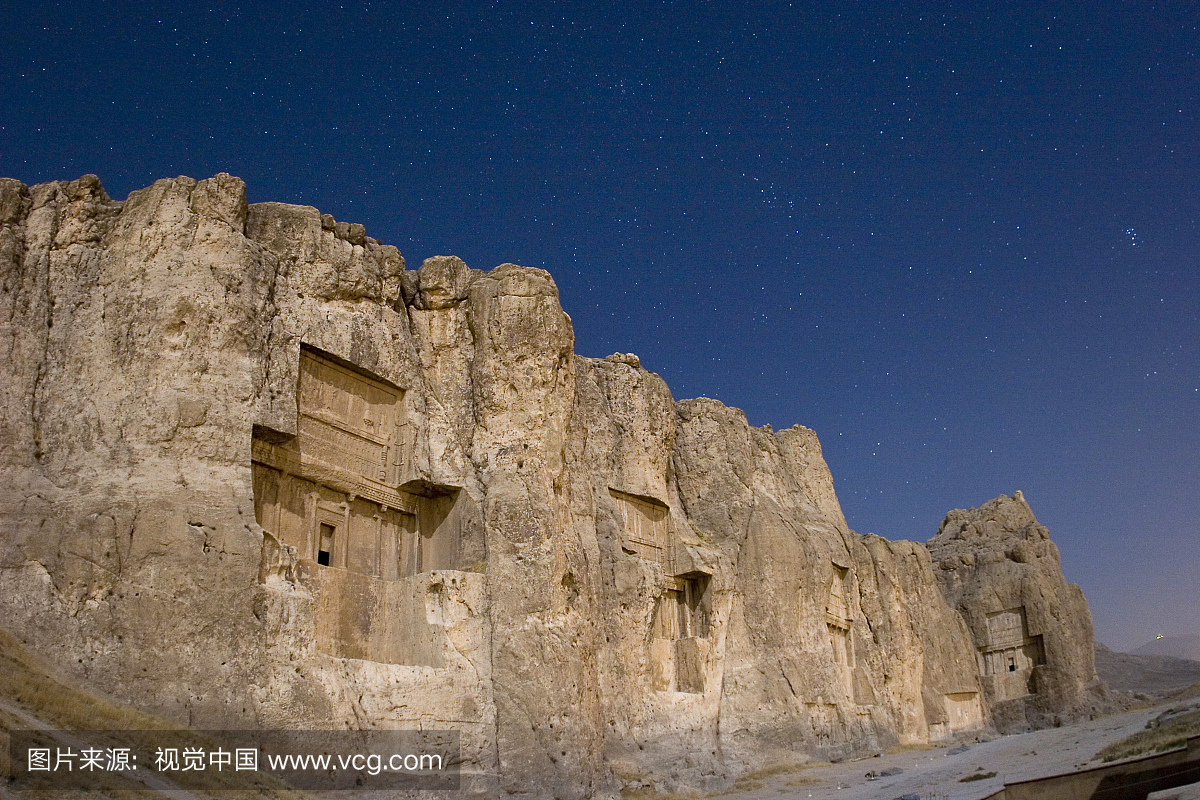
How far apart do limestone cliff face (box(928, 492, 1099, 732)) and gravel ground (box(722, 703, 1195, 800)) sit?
8530mm

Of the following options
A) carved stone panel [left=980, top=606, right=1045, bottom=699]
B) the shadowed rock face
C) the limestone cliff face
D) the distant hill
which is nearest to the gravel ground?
the shadowed rock face

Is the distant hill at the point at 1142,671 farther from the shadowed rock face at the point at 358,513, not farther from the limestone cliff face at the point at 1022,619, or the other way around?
the shadowed rock face at the point at 358,513

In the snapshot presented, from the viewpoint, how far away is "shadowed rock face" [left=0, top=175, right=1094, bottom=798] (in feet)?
52.2

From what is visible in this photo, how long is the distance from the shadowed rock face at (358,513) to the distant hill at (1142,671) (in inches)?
Result: 1237

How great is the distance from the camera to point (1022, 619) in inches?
1750

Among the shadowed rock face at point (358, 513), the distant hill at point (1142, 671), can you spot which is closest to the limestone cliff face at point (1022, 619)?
the distant hill at point (1142, 671)

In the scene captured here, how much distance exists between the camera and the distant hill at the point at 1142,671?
178 feet

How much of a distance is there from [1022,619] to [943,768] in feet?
65.7

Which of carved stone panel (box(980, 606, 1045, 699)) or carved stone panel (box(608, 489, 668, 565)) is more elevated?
carved stone panel (box(608, 489, 668, 565))

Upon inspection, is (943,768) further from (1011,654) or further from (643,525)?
(1011,654)

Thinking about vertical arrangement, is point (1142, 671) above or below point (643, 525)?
below

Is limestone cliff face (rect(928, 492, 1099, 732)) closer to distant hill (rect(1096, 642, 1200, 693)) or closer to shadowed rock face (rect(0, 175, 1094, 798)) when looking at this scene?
distant hill (rect(1096, 642, 1200, 693))

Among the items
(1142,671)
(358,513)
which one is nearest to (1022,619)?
(1142,671)

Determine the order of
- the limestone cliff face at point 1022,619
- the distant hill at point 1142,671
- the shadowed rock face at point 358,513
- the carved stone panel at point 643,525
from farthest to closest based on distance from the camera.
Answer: the distant hill at point 1142,671, the limestone cliff face at point 1022,619, the carved stone panel at point 643,525, the shadowed rock face at point 358,513
